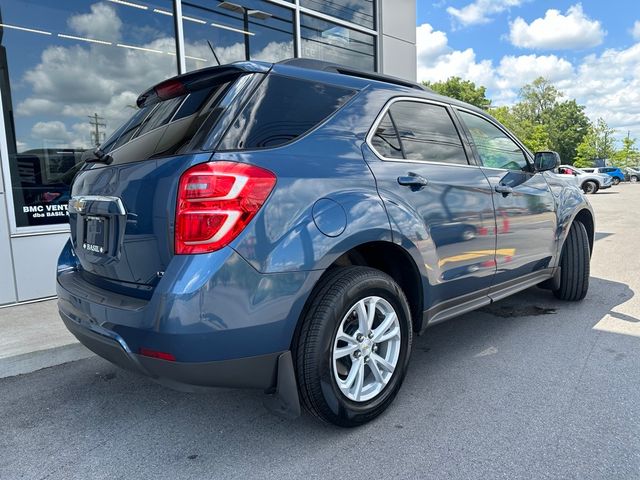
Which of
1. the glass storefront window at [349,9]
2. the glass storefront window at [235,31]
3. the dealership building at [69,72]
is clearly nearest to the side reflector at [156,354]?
the dealership building at [69,72]

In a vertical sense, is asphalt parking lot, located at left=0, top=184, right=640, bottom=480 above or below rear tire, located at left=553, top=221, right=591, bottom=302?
below

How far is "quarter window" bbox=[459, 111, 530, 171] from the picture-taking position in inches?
137

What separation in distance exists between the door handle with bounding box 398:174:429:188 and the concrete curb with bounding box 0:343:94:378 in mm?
2730

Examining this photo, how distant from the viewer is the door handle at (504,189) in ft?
11.2

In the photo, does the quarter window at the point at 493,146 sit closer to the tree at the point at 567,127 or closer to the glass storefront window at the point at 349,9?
the glass storefront window at the point at 349,9

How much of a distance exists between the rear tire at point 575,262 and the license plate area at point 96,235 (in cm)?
398

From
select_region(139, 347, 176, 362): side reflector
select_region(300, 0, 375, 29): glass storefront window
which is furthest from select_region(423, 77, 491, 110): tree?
select_region(139, 347, 176, 362): side reflector

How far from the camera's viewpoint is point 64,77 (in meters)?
5.73

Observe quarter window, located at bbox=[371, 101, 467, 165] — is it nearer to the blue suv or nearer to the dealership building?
the blue suv

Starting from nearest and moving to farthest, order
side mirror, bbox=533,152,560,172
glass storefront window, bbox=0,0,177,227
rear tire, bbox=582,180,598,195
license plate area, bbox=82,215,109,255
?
license plate area, bbox=82,215,109,255 → side mirror, bbox=533,152,560,172 → glass storefront window, bbox=0,0,177,227 → rear tire, bbox=582,180,598,195

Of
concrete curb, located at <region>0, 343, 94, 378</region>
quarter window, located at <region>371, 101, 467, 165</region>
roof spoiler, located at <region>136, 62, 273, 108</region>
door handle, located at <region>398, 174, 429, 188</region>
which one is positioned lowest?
concrete curb, located at <region>0, 343, 94, 378</region>

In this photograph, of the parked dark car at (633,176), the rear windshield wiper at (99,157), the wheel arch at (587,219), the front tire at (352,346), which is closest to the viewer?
the front tire at (352,346)

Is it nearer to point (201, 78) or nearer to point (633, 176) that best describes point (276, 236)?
point (201, 78)

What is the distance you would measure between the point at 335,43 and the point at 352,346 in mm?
7507
